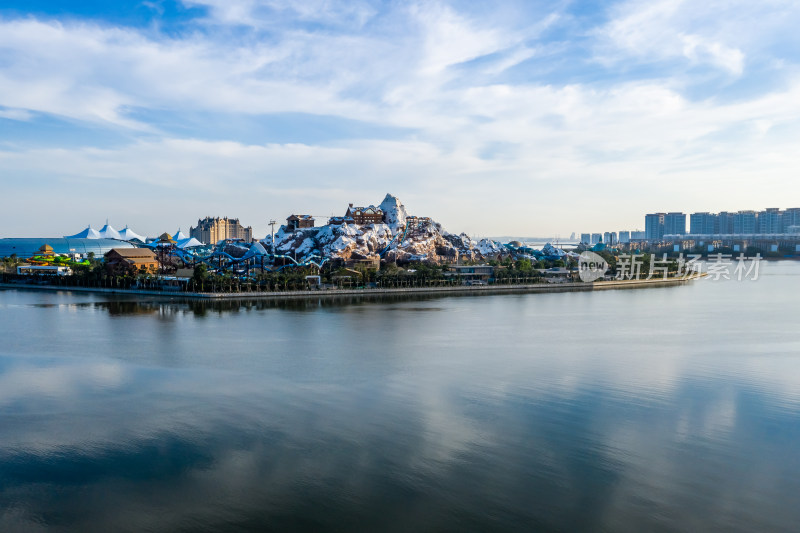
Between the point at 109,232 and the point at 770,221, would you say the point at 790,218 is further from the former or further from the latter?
the point at 109,232

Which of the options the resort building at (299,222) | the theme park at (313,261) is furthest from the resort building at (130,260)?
the resort building at (299,222)

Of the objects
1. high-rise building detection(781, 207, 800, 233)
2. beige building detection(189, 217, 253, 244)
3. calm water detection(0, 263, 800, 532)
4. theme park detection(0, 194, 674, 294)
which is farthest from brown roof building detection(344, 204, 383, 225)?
high-rise building detection(781, 207, 800, 233)

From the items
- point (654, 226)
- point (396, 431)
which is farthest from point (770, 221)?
point (396, 431)

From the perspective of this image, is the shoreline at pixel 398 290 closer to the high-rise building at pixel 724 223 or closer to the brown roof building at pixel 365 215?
the brown roof building at pixel 365 215

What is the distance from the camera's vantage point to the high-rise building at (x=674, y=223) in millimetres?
74438

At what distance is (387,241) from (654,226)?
58.8 metres

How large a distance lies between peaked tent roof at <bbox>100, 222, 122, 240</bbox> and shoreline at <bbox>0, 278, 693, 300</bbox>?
20.3 meters

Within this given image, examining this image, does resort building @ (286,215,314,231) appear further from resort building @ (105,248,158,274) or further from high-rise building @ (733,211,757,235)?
high-rise building @ (733,211,757,235)

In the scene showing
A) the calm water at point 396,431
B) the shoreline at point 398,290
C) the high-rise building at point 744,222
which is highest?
the high-rise building at point 744,222

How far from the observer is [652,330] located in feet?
36.9

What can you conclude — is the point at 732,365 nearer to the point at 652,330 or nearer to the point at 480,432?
the point at 652,330

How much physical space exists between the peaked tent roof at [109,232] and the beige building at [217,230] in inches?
549

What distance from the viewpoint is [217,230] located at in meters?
57.5

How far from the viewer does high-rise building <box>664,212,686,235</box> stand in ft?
244
